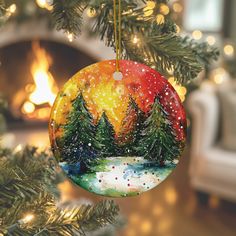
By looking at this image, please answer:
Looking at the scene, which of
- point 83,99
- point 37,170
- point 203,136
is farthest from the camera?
Result: point 203,136

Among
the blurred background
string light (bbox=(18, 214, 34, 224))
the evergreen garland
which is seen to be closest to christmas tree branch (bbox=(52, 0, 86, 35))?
the evergreen garland

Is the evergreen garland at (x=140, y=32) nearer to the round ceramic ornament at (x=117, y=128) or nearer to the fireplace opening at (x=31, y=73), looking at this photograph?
the round ceramic ornament at (x=117, y=128)

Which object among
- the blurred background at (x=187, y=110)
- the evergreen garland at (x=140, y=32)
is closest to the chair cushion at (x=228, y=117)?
the blurred background at (x=187, y=110)

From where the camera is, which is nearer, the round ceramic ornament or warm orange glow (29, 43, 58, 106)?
the round ceramic ornament

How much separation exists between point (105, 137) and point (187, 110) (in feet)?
6.67

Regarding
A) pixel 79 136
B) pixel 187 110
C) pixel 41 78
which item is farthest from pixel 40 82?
pixel 79 136

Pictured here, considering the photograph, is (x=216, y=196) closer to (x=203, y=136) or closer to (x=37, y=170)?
(x=203, y=136)

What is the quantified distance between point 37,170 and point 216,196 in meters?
2.10

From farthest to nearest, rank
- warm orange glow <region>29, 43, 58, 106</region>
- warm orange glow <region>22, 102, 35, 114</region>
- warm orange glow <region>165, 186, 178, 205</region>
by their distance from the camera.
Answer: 1. warm orange glow <region>22, 102, 35, 114</region>
2. warm orange glow <region>29, 43, 58, 106</region>
3. warm orange glow <region>165, 186, 178, 205</region>

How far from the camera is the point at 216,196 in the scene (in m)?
2.64

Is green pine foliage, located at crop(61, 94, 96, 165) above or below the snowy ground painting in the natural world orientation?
above

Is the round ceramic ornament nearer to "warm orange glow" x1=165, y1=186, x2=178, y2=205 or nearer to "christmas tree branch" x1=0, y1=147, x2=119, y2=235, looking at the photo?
"christmas tree branch" x1=0, y1=147, x2=119, y2=235

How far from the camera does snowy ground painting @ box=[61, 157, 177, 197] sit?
0.59 meters

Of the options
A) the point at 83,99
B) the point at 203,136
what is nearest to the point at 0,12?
the point at 83,99
